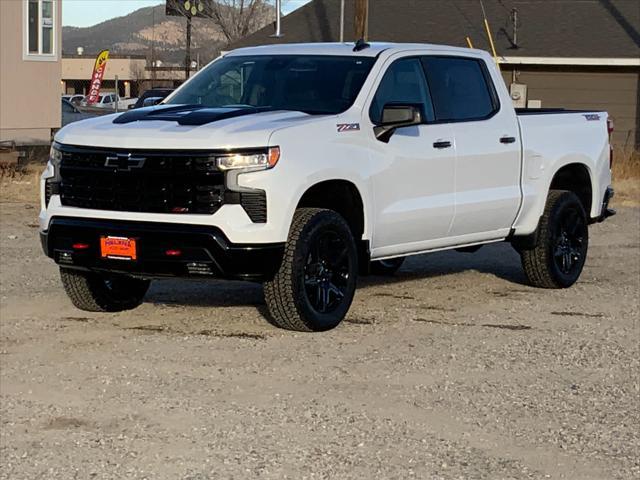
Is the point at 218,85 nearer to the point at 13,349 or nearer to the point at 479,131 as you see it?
the point at 479,131

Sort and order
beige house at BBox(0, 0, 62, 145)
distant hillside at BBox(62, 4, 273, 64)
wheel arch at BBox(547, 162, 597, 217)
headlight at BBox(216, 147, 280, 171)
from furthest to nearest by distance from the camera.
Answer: distant hillside at BBox(62, 4, 273, 64), beige house at BBox(0, 0, 62, 145), wheel arch at BBox(547, 162, 597, 217), headlight at BBox(216, 147, 280, 171)

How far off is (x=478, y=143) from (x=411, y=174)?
94 cm

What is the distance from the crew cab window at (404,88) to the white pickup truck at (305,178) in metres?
0.02

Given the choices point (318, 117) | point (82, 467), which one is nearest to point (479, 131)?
point (318, 117)

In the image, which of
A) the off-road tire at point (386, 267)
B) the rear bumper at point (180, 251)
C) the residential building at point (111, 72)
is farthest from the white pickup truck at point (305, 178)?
the residential building at point (111, 72)

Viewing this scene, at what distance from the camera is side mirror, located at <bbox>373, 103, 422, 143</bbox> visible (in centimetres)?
895

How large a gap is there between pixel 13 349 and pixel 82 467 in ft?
8.65

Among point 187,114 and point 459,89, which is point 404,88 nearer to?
point 459,89

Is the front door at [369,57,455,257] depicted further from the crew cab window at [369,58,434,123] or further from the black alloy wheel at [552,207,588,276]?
the black alloy wheel at [552,207,588,276]

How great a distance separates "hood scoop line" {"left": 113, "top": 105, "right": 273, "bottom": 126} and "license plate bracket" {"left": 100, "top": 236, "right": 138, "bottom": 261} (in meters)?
0.86

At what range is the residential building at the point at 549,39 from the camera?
2912 cm

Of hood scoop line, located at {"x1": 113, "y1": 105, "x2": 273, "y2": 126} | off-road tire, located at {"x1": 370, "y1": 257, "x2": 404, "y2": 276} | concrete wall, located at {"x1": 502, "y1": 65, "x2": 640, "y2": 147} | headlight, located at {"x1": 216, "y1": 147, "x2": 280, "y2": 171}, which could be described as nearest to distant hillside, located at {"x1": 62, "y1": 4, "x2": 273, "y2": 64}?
concrete wall, located at {"x1": 502, "y1": 65, "x2": 640, "y2": 147}

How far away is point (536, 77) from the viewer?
1187 inches

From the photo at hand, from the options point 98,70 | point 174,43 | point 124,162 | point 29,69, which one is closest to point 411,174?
point 124,162
